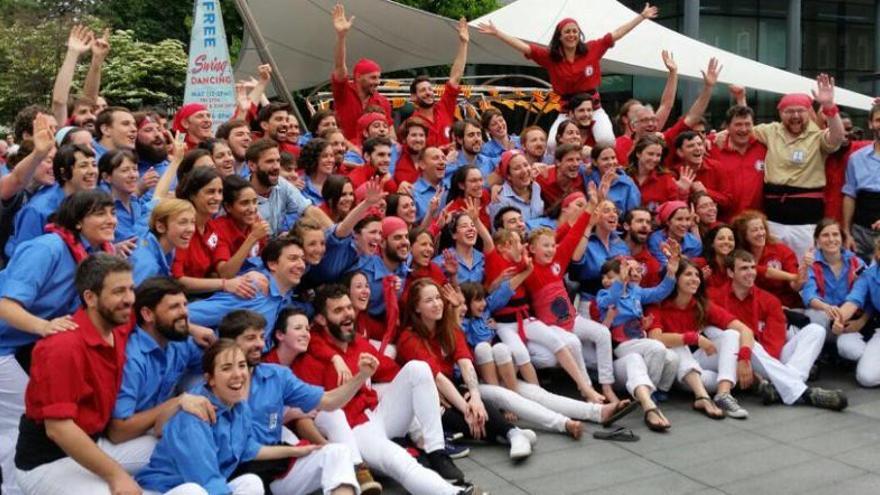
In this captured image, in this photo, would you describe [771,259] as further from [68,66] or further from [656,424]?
[68,66]

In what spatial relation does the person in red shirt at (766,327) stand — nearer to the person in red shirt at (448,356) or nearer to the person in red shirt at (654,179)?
the person in red shirt at (654,179)

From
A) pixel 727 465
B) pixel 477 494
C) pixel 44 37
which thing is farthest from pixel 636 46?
pixel 44 37

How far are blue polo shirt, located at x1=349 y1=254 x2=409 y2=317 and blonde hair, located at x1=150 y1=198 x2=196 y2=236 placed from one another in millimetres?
1241

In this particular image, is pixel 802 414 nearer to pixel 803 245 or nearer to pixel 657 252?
pixel 657 252

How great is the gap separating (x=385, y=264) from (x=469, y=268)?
679 mm

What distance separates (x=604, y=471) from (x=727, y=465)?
69 cm

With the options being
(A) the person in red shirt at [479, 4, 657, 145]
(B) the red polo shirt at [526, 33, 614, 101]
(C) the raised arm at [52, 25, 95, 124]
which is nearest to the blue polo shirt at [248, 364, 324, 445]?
(C) the raised arm at [52, 25, 95, 124]

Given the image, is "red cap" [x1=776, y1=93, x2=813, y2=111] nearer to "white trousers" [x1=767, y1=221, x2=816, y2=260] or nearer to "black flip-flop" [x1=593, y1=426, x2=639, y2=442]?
"white trousers" [x1=767, y1=221, x2=816, y2=260]

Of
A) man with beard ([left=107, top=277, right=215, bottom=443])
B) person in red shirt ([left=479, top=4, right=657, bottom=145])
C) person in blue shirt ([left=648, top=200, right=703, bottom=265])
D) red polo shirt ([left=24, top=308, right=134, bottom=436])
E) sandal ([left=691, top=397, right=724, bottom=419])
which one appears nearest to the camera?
red polo shirt ([left=24, top=308, right=134, bottom=436])

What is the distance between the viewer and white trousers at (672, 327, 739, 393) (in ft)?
19.2

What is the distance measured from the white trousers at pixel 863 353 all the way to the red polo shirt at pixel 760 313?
57cm

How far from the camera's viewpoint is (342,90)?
827 cm

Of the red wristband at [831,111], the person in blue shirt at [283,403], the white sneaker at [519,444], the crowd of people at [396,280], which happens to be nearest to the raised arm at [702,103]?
the crowd of people at [396,280]

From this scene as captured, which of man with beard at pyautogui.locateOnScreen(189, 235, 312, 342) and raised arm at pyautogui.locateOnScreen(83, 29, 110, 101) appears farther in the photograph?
raised arm at pyautogui.locateOnScreen(83, 29, 110, 101)
